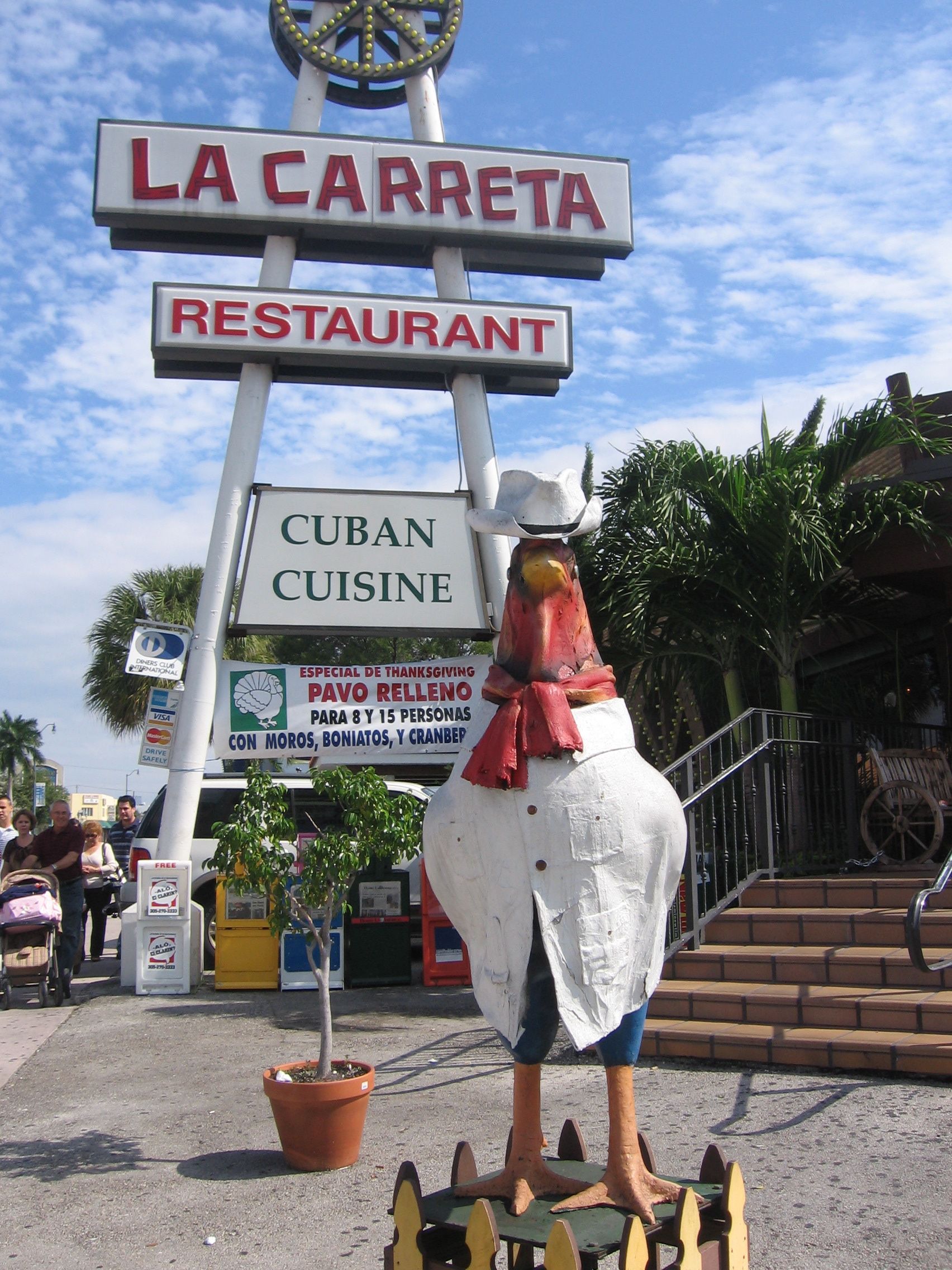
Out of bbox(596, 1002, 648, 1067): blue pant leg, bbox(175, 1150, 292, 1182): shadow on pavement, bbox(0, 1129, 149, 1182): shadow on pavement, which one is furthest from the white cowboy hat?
bbox(0, 1129, 149, 1182): shadow on pavement

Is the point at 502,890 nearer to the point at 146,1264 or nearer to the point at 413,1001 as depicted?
the point at 146,1264

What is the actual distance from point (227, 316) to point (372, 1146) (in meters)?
6.99

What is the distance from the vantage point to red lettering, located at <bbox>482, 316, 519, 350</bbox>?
10.2 metres

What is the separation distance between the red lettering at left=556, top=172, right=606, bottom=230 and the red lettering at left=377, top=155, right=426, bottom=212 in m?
1.28

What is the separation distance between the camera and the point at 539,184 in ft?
34.3

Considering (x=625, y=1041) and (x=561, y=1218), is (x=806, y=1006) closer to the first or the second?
(x=625, y=1041)

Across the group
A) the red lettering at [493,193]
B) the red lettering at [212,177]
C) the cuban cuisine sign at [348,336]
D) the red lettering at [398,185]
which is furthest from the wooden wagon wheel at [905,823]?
the red lettering at [212,177]

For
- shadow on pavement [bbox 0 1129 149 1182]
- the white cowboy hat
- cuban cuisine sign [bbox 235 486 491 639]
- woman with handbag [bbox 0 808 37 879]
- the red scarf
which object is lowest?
shadow on pavement [bbox 0 1129 149 1182]

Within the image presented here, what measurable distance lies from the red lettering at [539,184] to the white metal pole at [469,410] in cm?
78

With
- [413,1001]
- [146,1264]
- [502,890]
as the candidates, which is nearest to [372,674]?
[413,1001]

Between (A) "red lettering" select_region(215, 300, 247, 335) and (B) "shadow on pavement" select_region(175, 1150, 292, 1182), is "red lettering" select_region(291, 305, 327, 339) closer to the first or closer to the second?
(A) "red lettering" select_region(215, 300, 247, 335)

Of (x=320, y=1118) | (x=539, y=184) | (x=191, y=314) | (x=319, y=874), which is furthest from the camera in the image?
(x=539, y=184)

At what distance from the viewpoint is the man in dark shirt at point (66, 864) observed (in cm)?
988

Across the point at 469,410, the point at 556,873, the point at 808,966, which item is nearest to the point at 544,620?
the point at 556,873
